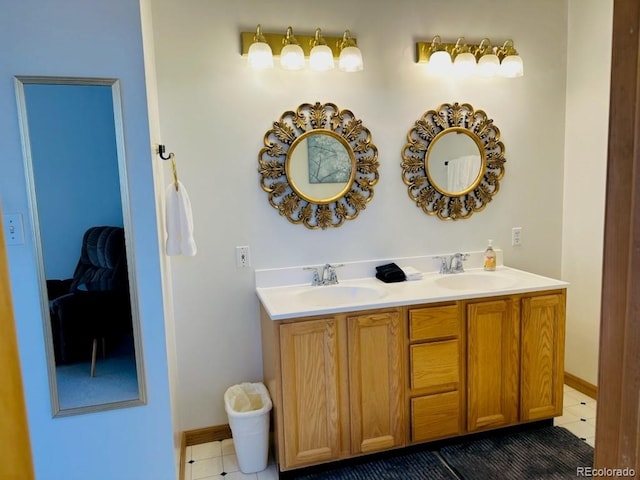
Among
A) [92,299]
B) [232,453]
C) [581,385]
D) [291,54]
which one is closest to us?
[92,299]

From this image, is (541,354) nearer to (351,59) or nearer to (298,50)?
(351,59)

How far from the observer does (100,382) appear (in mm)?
1831

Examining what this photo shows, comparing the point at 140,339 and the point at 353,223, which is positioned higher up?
the point at 353,223

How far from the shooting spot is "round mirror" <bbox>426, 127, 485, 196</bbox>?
2775 mm

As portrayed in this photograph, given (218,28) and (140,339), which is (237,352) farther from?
(218,28)

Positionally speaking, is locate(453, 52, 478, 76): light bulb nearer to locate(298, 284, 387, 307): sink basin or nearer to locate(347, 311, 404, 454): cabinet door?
locate(298, 284, 387, 307): sink basin

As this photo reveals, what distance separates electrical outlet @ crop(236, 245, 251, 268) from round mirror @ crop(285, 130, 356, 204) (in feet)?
1.50

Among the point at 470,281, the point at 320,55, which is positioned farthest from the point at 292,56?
the point at 470,281

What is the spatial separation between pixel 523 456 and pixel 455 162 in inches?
68.6

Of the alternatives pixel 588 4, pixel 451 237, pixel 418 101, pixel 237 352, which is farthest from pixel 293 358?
pixel 588 4

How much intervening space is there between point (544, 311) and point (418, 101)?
1.45 meters

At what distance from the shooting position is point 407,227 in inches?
110

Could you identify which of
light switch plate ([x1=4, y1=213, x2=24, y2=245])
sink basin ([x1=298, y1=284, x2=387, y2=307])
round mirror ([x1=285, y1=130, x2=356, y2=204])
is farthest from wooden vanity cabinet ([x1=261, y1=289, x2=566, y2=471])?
light switch plate ([x1=4, y1=213, x2=24, y2=245])

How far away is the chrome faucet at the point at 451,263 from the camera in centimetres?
283
